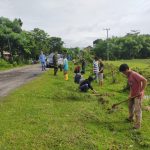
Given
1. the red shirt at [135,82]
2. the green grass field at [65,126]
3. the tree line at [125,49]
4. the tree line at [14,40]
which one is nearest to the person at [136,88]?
the red shirt at [135,82]

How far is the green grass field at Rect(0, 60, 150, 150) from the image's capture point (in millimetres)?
8817

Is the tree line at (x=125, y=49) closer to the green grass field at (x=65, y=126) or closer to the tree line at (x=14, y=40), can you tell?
the tree line at (x=14, y=40)

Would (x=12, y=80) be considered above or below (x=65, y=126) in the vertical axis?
above

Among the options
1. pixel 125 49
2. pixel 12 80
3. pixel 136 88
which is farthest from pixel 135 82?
pixel 125 49

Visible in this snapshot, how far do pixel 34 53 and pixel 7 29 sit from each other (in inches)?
575

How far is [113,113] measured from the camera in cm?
1265

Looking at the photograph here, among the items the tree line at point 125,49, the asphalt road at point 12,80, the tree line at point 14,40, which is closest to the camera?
the asphalt road at point 12,80

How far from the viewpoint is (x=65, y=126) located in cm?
1023

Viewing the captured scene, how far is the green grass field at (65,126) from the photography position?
28.9 ft

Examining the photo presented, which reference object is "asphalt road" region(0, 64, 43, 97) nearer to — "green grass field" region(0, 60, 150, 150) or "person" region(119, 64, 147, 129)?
"green grass field" region(0, 60, 150, 150)

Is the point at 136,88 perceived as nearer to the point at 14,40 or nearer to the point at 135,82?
the point at 135,82

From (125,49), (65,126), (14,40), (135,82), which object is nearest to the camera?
(65,126)

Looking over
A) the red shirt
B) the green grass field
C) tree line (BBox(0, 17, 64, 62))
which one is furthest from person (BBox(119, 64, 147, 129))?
tree line (BBox(0, 17, 64, 62))

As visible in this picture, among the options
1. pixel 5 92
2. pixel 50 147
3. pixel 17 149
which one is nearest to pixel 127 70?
pixel 50 147
